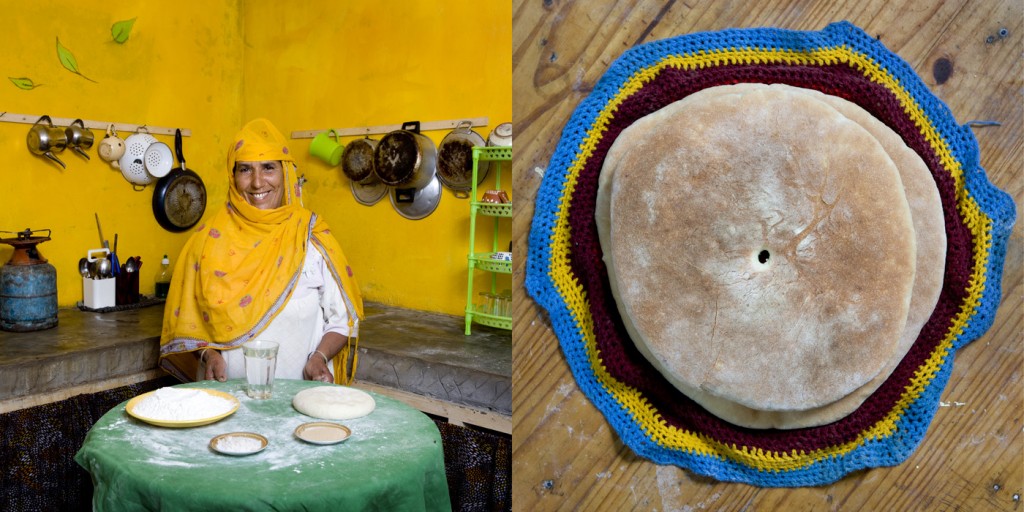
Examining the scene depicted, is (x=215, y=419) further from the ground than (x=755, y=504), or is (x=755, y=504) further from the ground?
(x=755, y=504)

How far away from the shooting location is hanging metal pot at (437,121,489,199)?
12.5 feet

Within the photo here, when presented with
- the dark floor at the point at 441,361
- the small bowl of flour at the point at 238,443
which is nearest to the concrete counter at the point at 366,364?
the dark floor at the point at 441,361

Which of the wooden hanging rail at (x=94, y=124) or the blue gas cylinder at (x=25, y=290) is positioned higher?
the wooden hanging rail at (x=94, y=124)

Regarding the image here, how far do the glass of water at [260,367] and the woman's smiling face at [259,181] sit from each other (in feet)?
2.85

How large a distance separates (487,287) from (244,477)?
2492mm

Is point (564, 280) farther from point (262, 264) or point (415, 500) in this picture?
point (262, 264)

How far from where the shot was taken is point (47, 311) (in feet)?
11.1

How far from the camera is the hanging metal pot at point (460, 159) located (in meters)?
3.82

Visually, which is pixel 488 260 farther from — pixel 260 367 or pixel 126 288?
pixel 126 288

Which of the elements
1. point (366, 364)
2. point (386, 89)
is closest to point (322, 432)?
point (366, 364)

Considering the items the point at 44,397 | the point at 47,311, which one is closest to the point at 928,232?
the point at 44,397

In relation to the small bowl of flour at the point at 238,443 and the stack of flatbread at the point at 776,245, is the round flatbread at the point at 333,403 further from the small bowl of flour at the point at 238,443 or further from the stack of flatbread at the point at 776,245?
the stack of flatbread at the point at 776,245

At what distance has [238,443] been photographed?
5.25 feet

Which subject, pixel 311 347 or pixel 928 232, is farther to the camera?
pixel 311 347
